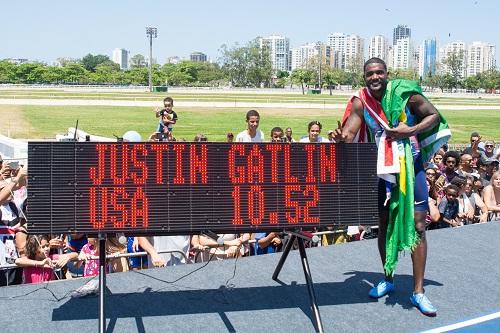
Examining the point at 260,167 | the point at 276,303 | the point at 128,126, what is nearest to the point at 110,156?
the point at 260,167

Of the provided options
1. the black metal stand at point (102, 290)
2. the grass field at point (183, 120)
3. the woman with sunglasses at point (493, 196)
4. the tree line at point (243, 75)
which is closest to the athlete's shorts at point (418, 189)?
the black metal stand at point (102, 290)

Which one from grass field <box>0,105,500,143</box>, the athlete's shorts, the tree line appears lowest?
grass field <box>0,105,500,143</box>

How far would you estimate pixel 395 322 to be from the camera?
6410 millimetres

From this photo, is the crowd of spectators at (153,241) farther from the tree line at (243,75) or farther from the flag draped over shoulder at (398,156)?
the tree line at (243,75)

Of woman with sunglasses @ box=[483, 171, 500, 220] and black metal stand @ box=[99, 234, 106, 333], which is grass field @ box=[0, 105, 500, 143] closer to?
woman with sunglasses @ box=[483, 171, 500, 220]

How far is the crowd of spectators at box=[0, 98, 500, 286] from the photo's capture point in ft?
25.5

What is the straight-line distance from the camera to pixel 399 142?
6520 mm

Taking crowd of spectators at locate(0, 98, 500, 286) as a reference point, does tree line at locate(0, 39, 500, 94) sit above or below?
above

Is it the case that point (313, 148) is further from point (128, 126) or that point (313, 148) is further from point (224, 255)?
point (128, 126)

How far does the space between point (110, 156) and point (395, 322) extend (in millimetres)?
2878

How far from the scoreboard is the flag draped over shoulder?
0.17 meters

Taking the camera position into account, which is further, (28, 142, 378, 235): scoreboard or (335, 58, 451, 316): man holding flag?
(335, 58, 451, 316): man holding flag

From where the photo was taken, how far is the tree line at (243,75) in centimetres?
14300

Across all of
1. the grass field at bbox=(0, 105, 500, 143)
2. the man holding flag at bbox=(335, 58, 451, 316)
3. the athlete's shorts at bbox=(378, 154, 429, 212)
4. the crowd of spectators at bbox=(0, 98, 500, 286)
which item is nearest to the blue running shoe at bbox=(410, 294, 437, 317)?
the man holding flag at bbox=(335, 58, 451, 316)
